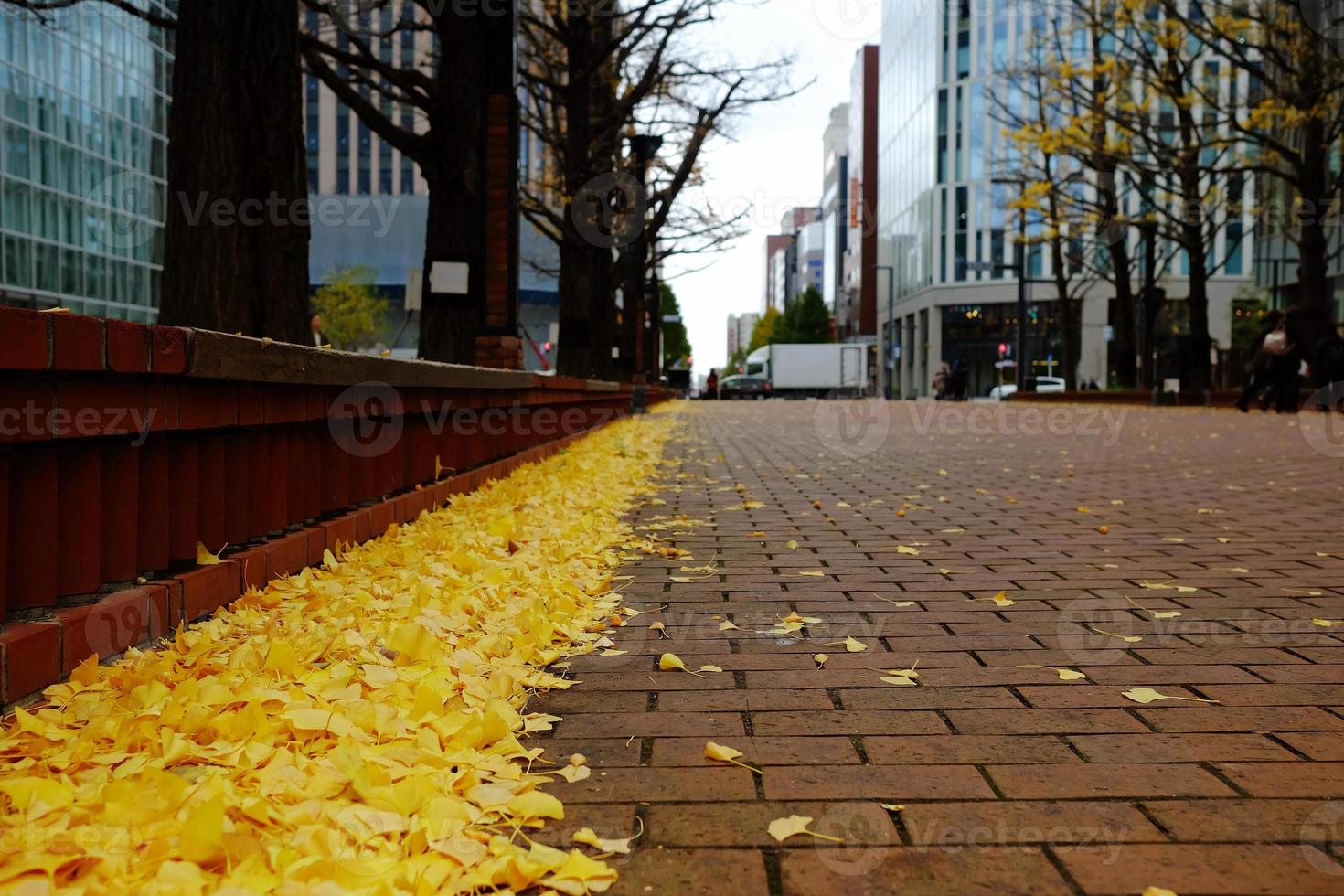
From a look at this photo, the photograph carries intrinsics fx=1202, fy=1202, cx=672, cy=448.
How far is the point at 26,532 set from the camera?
281 centimetres

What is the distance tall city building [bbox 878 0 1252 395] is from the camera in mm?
63906

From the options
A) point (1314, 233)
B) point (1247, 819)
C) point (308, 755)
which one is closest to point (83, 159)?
point (1314, 233)

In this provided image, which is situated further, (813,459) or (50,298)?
(50,298)

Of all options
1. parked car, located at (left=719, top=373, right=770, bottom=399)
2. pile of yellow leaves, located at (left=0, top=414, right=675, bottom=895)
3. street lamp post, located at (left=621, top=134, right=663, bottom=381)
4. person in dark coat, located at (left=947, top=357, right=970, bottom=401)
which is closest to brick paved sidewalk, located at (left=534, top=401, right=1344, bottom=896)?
pile of yellow leaves, located at (left=0, top=414, right=675, bottom=895)

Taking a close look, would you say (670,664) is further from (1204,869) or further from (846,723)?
(1204,869)

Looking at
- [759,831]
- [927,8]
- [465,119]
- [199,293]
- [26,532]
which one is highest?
[927,8]

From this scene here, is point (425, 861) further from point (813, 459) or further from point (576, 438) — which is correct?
point (576, 438)

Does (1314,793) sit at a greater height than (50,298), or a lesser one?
lesser

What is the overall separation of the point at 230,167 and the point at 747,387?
65.9 metres

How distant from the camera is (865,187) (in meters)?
96.1

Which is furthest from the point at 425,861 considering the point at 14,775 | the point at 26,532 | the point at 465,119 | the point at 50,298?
the point at 50,298

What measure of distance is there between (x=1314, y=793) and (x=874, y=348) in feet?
314

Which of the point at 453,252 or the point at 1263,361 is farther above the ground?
the point at 453,252

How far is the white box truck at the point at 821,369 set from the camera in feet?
238
